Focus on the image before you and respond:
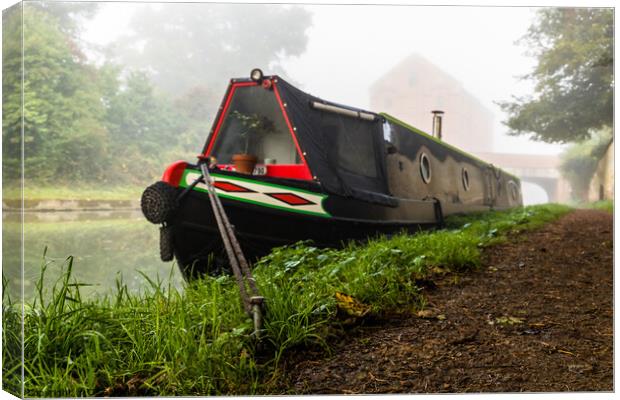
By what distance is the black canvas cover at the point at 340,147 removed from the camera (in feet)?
10.7

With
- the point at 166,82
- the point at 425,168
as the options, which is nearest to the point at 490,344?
the point at 166,82

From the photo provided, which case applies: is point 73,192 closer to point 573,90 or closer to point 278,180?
point 278,180

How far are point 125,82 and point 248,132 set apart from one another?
862 millimetres

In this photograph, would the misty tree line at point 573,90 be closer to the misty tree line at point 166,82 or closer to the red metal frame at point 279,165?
the misty tree line at point 166,82

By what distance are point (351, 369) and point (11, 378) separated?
43.1 inches

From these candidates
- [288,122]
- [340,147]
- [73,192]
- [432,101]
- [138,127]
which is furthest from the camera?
[340,147]

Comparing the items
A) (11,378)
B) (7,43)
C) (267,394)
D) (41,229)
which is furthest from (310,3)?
(11,378)

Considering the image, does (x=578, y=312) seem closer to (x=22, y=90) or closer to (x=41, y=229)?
(x=41, y=229)

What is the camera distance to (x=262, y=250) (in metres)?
3.00

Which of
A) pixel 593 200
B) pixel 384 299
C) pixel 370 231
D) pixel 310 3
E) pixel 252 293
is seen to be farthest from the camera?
pixel 370 231

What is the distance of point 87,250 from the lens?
2182 mm

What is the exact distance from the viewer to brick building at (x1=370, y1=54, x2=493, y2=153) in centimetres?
280

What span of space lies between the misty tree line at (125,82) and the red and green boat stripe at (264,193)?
0.68 feet

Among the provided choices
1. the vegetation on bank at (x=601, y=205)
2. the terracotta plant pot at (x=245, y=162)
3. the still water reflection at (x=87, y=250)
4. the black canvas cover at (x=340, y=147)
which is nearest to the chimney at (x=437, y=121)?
the black canvas cover at (x=340, y=147)
